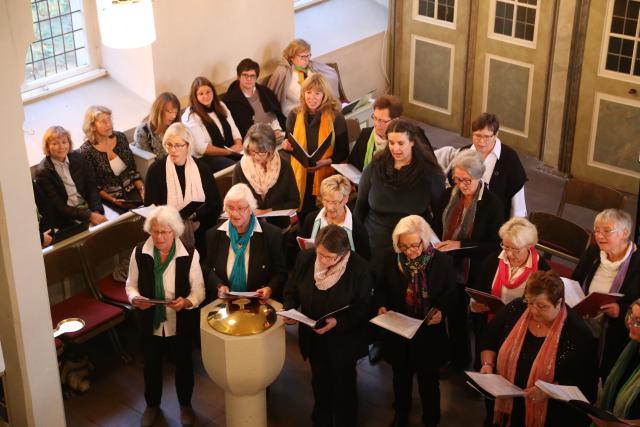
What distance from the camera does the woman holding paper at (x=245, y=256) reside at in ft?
20.4

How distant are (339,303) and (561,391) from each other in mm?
1370

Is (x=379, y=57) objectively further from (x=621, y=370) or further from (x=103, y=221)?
(x=621, y=370)

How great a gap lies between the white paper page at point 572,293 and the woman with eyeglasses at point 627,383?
1.85 feet

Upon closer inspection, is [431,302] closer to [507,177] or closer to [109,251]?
[507,177]

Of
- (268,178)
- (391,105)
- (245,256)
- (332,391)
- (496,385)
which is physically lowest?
(332,391)

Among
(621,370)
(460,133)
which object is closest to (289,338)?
(621,370)

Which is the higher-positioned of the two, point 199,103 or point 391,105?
point 391,105

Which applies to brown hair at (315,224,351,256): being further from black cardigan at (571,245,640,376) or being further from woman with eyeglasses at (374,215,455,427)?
black cardigan at (571,245,640,376)

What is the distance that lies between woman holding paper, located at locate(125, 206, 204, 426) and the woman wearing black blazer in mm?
1400

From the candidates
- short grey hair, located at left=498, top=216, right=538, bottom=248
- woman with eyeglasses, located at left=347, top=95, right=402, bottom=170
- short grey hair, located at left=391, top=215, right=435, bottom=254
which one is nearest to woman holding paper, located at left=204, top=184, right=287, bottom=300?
short grey hair, located at left=391, top=215, right=435, bottom=254

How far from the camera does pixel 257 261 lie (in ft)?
20.5

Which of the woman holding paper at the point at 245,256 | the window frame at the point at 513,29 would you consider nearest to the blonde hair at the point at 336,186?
the woman holding paper at the point at 245,256

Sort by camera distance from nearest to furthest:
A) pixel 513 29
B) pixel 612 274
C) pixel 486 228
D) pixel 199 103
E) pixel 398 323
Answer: pixel 398 323, pixel 612 274, pixel 486 228, pixel 199 103, pixel 513 29

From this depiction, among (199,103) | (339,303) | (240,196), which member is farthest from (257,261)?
(199,103)
